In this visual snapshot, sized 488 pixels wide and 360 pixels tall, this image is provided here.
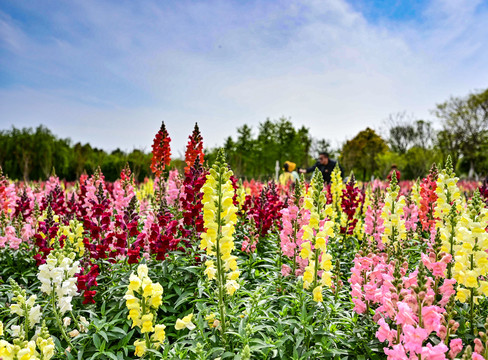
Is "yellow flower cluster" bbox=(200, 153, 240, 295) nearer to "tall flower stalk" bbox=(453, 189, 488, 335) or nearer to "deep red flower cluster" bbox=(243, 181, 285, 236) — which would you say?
"tall flower stalk" bbox=(453, 189, 488, 335)

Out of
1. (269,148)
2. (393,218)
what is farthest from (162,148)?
(269,148)

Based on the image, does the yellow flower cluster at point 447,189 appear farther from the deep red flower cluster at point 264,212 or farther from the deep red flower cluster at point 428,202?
the deep red flower cluster at point 264,212

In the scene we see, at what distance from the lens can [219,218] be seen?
3.07m

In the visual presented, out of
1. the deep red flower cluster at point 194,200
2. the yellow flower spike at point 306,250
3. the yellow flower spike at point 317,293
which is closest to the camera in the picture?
the yellow flower spike at point 317,293

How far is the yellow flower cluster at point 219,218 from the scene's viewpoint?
301cm

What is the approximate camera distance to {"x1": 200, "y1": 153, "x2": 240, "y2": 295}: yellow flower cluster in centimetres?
301

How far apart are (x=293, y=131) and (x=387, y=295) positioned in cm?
3062

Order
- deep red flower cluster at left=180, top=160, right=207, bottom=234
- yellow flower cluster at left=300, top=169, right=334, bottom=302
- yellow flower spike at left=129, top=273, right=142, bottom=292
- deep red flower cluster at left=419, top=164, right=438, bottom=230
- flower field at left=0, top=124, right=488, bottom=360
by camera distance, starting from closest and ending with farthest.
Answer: yellow flower spike at left=129, top=273, right=142, bottom=292 < flower field at left=0, top=124, right=488, bottom=360 < yellow flower cluster at left=300, top=169, right=334, bottom=302 < deep red flower cluster at left=180, top=160, right=207, bottom=234 < deep red flower cluster at left=419, top=164, right=438, bottom=230

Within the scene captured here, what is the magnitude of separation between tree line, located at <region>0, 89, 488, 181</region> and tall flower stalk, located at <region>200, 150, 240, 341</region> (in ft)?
28.1

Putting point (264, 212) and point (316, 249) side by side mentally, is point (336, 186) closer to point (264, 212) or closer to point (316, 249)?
point (264, 212)

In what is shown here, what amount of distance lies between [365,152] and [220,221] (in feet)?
167

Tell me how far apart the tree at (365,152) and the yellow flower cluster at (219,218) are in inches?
1366

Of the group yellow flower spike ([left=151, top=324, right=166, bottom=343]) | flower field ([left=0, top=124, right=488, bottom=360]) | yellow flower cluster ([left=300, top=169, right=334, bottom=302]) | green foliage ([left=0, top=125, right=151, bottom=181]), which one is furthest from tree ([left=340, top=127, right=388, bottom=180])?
yellow flower spike ([left=151, top=324, right=166, bottom=343])

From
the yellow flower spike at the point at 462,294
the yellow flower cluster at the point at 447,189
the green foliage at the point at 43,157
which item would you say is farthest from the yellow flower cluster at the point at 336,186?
the green foliage at the point at 43,157
